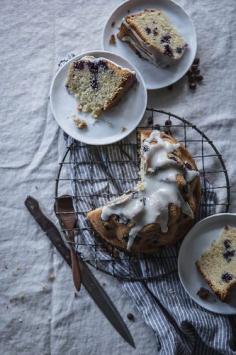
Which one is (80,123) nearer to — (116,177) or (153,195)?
(116,177)

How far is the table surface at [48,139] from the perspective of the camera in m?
2.84

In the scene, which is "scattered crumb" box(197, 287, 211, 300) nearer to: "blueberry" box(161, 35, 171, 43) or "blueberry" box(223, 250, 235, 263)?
"blueberry" box(223, 250, 235, 263)

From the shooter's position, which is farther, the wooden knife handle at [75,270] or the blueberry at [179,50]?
the blueberry at [179,50]

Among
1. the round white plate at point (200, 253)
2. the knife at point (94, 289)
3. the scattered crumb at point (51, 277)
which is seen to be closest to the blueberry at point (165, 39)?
the round white plate at point (200, 253)

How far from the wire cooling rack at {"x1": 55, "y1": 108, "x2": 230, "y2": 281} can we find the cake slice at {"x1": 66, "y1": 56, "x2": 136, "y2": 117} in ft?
0.67

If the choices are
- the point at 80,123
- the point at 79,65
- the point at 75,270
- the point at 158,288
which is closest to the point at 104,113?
the point at 80,123

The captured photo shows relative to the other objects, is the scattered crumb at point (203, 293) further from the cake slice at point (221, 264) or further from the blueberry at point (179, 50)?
the blueberry at point (179, 50)

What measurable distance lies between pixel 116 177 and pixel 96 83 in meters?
0.51

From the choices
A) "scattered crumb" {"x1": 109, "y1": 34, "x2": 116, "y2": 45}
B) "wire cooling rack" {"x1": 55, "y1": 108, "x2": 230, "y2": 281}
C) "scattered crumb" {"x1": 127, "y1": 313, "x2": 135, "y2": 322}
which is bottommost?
"scattered crumb" {"x1": 127, "y1": 313, "x2": 135, "y2": 322}

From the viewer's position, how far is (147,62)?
3031 mm

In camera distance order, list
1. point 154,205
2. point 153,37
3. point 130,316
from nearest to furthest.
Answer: point 154,205, point 130,316, point 153,37

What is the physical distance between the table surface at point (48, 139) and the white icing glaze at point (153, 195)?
454mm

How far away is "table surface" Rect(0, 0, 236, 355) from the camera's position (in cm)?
284

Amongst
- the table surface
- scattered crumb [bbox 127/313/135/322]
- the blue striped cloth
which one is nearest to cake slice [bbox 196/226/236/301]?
the blue striped cloth
